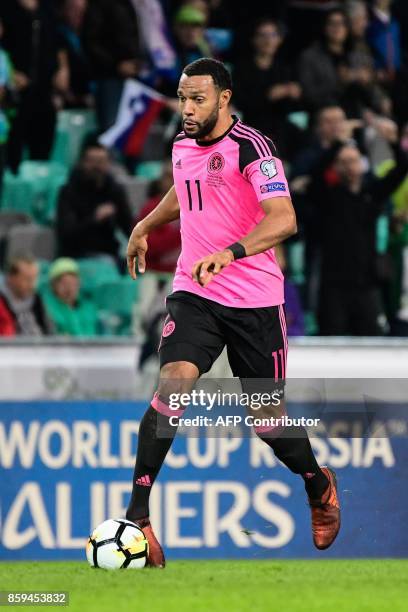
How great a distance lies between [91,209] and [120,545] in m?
5.39

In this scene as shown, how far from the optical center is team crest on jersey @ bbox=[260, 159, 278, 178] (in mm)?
6559

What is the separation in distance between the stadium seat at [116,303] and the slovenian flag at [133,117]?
1516 mm

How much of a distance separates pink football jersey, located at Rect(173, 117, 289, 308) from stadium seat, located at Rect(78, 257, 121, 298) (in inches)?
188

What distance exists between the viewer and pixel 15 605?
224 inches

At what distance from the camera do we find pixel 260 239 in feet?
20.9

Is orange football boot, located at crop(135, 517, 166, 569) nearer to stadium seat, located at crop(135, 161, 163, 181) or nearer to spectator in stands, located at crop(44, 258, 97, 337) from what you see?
spectator in stands, located at crop(44, 258, 97, 337)

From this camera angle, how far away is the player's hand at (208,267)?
19.8 ft

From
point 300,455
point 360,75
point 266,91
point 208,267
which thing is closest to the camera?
point 208,267

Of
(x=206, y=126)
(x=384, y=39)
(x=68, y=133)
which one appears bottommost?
(x=68, y=133)

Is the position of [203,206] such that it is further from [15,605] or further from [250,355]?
[15,605]

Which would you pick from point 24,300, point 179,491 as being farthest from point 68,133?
point 179,491

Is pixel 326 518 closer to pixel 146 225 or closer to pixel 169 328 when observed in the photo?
pixel 169 328

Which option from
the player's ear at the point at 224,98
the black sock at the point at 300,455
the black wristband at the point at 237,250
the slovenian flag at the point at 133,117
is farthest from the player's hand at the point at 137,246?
the slovenian flag at the point at 133,117

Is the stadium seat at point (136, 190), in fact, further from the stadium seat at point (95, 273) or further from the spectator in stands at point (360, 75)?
the spectator in stands at point (360, 75)
